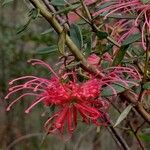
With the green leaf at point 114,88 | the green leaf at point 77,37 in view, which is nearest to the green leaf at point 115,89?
the green leaf at point 114,88

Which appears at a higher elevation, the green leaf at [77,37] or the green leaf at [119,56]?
the green leaf at [77,37]

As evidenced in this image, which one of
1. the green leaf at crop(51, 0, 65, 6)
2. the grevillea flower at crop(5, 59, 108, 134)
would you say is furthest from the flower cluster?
the green leaf at crop(51, 0, 65, 6)

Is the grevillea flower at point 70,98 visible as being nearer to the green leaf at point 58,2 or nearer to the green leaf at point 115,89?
the green leaf at point 115,89

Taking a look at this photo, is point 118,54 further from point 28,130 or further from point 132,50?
point 28,130

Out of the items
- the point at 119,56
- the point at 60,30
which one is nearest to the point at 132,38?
the point at 119,56

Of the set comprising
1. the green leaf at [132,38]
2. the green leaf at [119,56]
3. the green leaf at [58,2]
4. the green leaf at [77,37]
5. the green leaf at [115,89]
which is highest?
the green leaf at [58,2]

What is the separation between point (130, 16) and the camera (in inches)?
47.1

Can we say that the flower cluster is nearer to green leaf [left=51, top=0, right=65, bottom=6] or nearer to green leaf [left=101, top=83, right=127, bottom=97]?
green leaf [left=101, top=83, right=127, bottom=97]

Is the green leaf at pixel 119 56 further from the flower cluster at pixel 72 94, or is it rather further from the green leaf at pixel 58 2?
the green leaf at pixel 58 2

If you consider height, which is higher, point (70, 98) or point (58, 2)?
point (58, 2)

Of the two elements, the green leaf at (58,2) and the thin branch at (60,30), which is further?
the green leaf at (58,2)

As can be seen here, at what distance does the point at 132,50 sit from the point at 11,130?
297 centimetres

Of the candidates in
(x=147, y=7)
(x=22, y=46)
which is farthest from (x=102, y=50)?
(x=22, y=46)

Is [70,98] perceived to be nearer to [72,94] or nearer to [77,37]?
[72,94]
